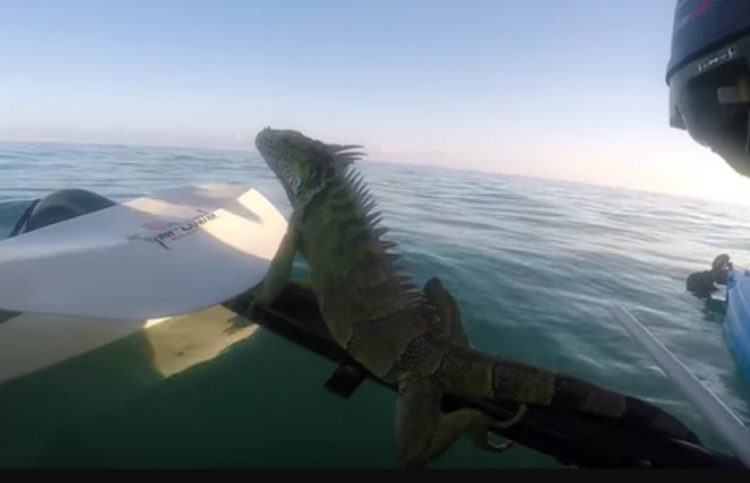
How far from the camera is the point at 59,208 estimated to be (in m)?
5.57

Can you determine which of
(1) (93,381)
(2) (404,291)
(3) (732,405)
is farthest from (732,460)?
(1) (93,381)

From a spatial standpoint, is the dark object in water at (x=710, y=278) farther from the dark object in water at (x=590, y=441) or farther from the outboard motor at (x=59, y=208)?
the outboard motor at (x=59, y=208)

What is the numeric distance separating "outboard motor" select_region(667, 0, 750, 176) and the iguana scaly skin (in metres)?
2.43

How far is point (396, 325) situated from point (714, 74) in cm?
321

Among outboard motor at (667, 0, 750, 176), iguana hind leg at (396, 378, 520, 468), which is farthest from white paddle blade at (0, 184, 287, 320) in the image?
outboard motor at (667, 0, 750, 176)

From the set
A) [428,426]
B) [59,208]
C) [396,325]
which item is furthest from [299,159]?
[59,208]

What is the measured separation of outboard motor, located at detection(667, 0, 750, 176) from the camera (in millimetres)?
3521

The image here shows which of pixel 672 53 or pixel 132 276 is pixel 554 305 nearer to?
pixel 672 53

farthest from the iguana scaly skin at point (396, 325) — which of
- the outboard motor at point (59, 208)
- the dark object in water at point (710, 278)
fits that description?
the dark object in water at point (710, 278)

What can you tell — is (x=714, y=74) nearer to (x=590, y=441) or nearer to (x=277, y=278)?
(x=590, y=441)

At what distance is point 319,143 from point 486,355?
231 centimetres

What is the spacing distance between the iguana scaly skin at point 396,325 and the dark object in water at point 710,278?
25.6ft

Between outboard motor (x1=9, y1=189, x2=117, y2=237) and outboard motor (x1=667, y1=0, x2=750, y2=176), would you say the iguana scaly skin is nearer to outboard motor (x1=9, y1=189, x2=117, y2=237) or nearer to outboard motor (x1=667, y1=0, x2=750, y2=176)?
outboard motor (x1=667, y1=0, x2=750, y2=176)

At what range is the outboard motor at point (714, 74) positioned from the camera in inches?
139
